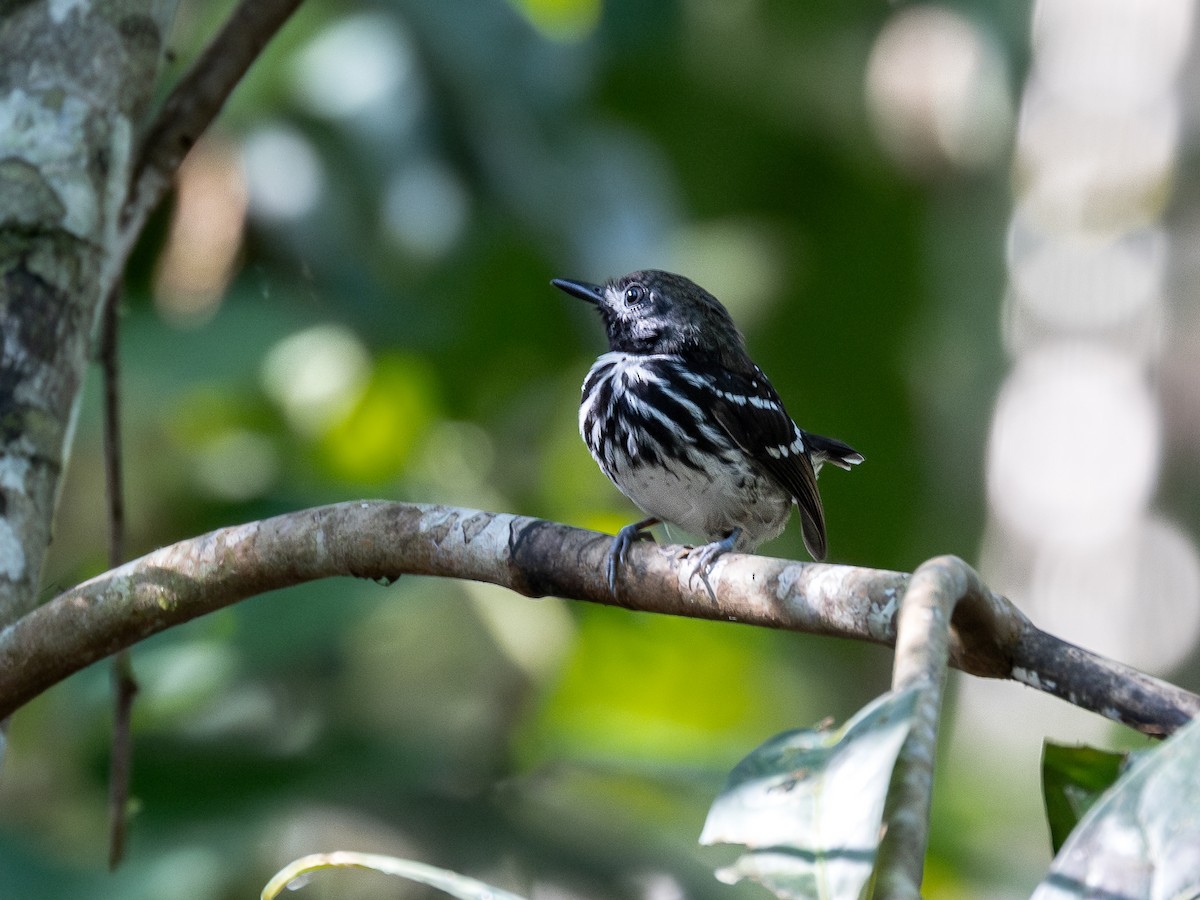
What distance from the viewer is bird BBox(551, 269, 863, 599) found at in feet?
11.3

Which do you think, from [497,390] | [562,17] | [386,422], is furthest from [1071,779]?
[562,17]

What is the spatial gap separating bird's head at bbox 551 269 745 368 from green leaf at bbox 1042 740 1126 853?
1.98 meters

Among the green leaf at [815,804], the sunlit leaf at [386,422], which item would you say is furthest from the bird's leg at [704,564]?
the sunlit leaf at [386,422]

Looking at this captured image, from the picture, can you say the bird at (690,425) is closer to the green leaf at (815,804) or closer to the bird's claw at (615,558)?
the bird's claw at (615,558)

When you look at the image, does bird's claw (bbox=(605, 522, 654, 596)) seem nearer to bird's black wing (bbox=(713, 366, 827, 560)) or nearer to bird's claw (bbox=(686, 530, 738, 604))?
bird's claw (bbox=(686, 530, 738, 604))

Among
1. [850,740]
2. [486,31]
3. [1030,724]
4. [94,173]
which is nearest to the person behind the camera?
[850,740]

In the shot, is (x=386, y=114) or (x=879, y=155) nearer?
(x=386, y=114)

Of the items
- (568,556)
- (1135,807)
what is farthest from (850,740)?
(568,556)

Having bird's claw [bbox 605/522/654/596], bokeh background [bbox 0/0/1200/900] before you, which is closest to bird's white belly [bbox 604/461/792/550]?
bokeh background [bbox 0/0/1200/900]

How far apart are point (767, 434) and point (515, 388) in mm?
2104

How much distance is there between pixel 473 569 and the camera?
87.0 inches

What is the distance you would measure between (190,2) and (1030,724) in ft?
22.0

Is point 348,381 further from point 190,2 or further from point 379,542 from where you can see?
point 379,542

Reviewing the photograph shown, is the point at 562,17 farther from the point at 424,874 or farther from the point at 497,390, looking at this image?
the point at 424,874
